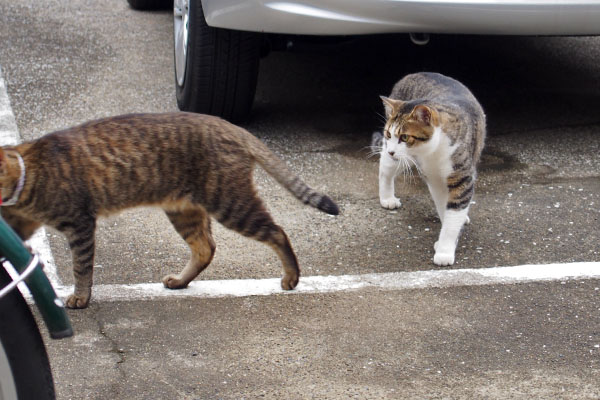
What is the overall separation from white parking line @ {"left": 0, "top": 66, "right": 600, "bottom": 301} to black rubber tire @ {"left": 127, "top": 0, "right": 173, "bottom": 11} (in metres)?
4.84

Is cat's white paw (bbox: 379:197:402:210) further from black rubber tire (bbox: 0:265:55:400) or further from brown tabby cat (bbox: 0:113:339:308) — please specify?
black rubber tire (bbox: 0:265:55:400)

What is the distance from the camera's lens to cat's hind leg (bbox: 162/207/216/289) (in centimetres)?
379

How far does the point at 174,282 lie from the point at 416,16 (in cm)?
195

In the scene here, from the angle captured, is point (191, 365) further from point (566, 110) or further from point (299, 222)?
point (566, 110)

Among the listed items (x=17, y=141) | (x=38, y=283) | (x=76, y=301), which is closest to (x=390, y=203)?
(x=76, y=301)

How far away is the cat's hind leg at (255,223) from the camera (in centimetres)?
361

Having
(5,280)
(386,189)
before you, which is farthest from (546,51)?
(5,280)

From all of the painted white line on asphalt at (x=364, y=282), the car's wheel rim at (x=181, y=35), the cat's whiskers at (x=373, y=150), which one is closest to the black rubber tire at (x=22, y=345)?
the painted white line on asphalt at (x=364, y=282)

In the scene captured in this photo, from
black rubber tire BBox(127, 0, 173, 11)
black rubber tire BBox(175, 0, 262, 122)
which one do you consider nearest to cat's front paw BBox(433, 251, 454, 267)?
black rubber tire BBox(175, 0, 262, 122)

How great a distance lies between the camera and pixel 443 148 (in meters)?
4.14

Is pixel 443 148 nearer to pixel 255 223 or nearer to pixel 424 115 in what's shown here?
pixel 424 115

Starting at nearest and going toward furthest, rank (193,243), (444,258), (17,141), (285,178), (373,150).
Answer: (285,178), (193,243), (444,258), (373,150), (17,141)

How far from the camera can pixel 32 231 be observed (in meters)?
3.69

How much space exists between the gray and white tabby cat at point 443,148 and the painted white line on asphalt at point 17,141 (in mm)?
1656
